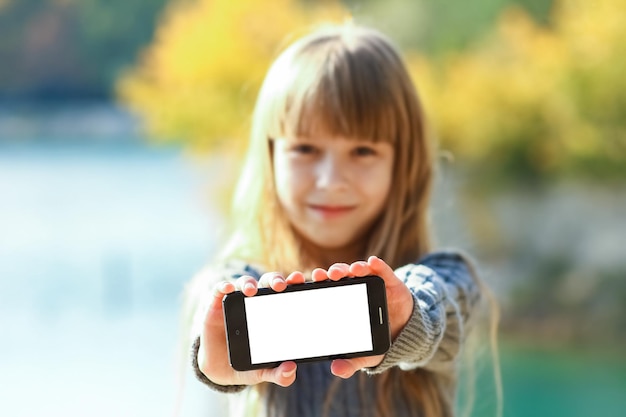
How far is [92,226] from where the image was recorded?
22.5 ft

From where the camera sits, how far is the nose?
0.92m

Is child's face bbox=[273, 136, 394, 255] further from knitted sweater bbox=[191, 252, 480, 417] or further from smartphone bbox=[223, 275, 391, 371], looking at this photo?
smartphone bbox=[223, 275, 391, 371]

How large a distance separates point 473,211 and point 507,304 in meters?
0.53

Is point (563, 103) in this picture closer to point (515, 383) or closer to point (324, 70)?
point (515, 383)

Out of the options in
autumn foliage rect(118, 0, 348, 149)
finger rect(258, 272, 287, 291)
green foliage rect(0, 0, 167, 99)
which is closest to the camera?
finger rect(258, 272, 287, 291)

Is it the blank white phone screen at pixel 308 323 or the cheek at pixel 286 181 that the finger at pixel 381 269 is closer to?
the blank white phone screen at pixel 308 323

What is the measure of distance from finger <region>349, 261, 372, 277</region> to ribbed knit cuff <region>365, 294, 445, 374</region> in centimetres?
7

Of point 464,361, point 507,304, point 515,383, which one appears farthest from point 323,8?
point 464,361

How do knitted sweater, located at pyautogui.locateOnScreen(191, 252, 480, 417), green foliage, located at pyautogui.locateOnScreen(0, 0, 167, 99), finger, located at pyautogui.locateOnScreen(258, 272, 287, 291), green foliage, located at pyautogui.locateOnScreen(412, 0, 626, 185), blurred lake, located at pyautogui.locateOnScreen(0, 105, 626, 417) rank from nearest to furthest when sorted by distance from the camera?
finger, located at pyautogui.locateOnScreen(258, 272, 287, 291) < knitted sweater, located at pyautogui.locateOnScreen(191, 252, 480, 417) < blurred lake, located at pyautogui.locateOnScreen(0, 105, 626, 417) < green foliage, located at pyautogui.locateOnScreen(412, 0, 626, 185) < green foliage, located at pyautogui.locateOnScreen(0, 0, 167, 99)

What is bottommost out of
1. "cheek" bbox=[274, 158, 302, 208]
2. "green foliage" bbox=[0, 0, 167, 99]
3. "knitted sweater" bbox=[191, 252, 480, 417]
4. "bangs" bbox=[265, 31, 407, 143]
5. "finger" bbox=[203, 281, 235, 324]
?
"knitted sweater" bbox=[191, 252, 480, 417]

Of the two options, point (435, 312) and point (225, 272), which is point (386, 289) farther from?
point (225, 272)

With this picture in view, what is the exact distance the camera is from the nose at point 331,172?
Result: 0.92 meters

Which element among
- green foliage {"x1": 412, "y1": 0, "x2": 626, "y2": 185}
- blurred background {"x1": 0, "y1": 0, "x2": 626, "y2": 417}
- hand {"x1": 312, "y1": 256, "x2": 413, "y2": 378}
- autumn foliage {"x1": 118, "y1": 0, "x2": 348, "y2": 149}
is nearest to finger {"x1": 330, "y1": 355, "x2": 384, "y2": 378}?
hand {"x1": 312, "y1": 256, "x2": 413, "y2": 378}

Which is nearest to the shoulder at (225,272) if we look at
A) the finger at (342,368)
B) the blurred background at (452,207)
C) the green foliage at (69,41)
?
the finger at (342,368)
